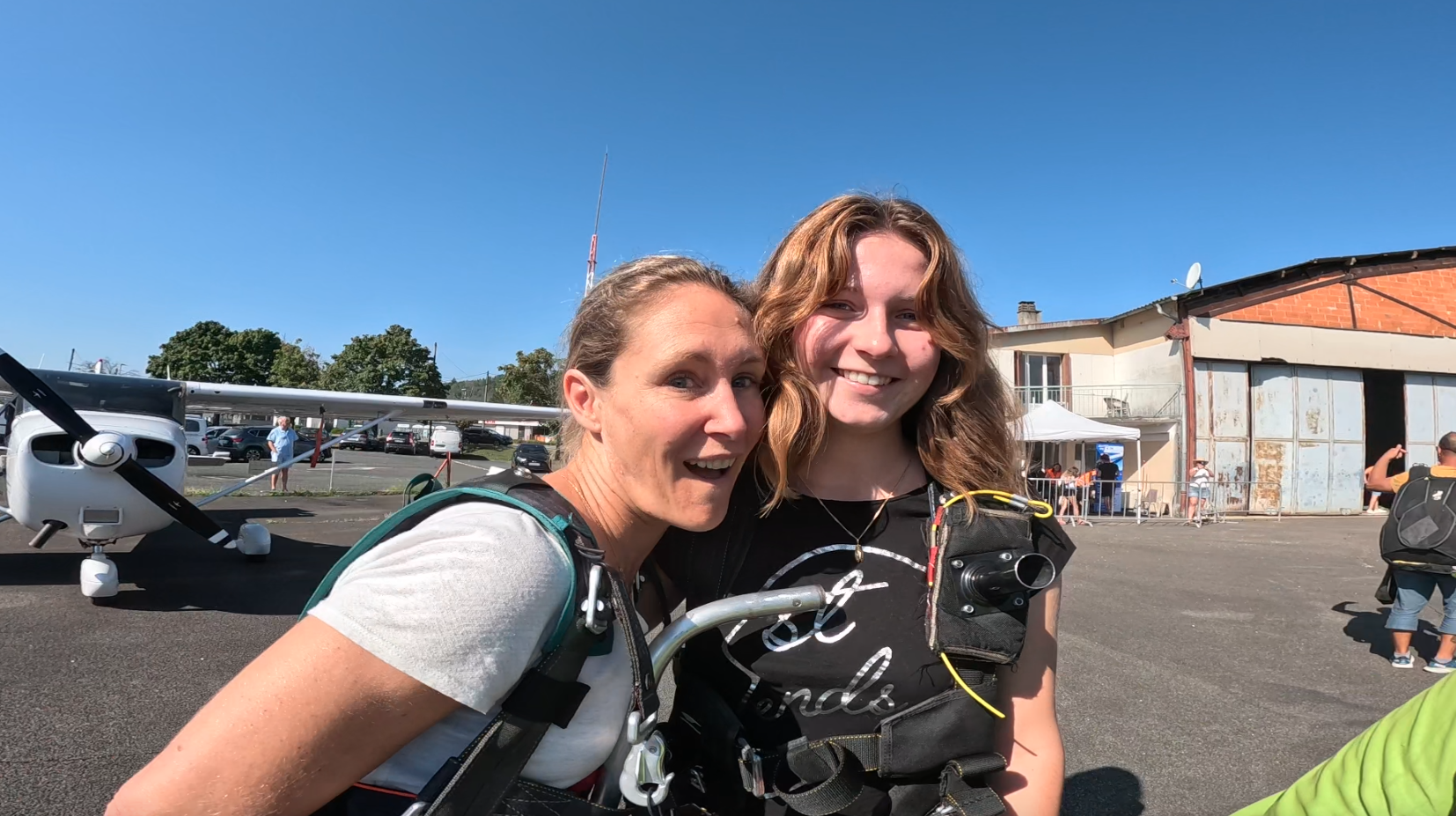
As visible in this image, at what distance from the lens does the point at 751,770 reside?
1272mm

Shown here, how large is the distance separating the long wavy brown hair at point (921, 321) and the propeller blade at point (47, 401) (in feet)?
29.8

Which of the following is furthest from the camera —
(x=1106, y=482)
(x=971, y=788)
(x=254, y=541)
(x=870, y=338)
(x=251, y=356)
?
(x=251, y=356)

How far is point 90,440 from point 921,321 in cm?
923

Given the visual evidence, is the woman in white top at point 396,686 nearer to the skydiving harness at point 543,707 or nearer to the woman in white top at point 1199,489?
the skydiving harness at point 543,707

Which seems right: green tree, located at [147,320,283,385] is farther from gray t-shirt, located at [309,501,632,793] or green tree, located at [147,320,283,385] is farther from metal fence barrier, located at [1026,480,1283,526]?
gray t-shirt, located at [309,501,632,793]

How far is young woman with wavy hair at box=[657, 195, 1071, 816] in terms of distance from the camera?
1.32 metres

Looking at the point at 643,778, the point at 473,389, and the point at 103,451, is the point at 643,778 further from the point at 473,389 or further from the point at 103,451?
the point at 473,389

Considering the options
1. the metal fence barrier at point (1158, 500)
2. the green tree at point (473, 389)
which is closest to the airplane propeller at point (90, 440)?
the metal fence barrier at point (1158, 500)

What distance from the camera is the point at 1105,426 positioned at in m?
16.2

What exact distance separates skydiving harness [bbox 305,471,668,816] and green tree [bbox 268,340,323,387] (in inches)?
2350

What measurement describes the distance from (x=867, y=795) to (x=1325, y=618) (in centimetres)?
836

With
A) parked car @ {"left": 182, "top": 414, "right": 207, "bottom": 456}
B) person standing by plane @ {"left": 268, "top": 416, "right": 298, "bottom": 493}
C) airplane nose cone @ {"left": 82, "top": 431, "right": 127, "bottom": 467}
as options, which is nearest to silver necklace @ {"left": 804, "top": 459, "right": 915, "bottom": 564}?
airplane nose cone @ {"left": 82, "top": 431, "right": 127, "bottom": 467}

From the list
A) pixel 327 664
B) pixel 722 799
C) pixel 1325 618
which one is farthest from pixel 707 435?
pixel 1325 618

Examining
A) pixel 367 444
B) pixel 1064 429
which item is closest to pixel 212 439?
pixel 367 444
